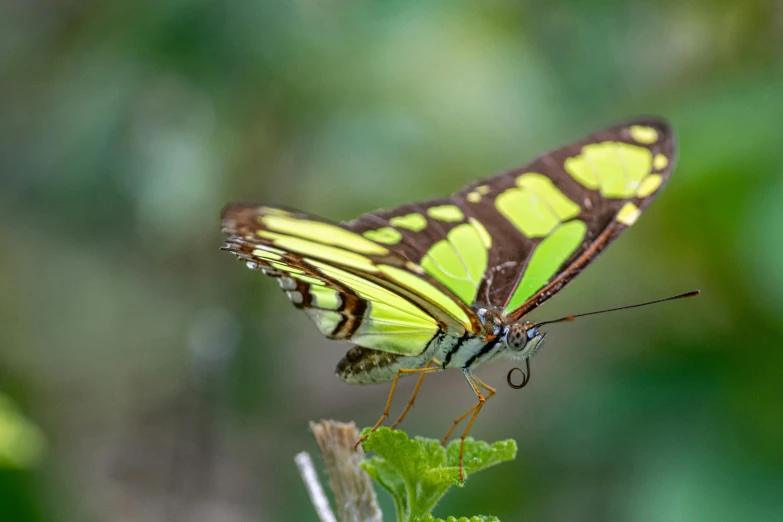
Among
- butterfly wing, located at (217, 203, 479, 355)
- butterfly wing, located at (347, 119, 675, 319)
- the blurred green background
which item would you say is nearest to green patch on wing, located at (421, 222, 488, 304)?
butterfly wing, located at (347, 119, 675, 319)

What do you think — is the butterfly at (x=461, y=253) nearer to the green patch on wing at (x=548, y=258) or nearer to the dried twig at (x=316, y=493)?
the green patch on wing at (x=548, y=258)

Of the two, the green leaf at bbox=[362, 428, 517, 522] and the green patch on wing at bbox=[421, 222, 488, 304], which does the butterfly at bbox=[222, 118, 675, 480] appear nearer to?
the green patch on wing at bbox=[421, 222, 488, 304]

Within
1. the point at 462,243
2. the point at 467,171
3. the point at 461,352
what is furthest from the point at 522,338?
the point at 467,171

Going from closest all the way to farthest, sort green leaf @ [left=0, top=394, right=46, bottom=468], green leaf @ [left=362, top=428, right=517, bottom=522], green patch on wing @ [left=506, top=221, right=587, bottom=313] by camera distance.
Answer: green leaf @ [left=362, top=428, right=517, bottom=522] < green patch on wing @ [left=506, top=221, right=587, bottom=313] < green leaf @ [left=0, top=394, right=46, bottom=468]

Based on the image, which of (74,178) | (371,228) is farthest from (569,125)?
(74,178)

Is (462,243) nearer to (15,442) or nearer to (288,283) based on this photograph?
(288,283)

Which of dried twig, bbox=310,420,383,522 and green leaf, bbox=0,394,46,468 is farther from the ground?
green leaf, bbox=0,394,46,468

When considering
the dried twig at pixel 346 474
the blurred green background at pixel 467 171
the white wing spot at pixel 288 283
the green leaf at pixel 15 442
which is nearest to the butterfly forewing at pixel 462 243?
the white wing spot at pixel 288 283
